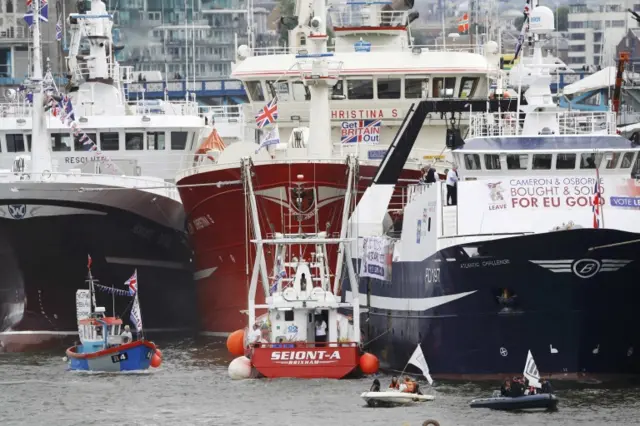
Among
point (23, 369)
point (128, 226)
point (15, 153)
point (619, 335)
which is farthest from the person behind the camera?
point (15, 153)

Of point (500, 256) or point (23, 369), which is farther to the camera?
point (23, 369)

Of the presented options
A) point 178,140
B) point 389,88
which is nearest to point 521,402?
point 389,88

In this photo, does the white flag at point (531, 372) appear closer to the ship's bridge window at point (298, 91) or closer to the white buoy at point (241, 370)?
the white buoy at point (241, 370)

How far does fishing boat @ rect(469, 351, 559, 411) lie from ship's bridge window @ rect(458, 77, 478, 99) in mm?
28110

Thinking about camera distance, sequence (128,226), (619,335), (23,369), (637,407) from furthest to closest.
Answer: (128,226)
(23,369)
(619,335)
(637,407)

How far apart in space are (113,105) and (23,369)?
2136 cm

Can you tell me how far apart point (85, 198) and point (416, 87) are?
13276 millimetres

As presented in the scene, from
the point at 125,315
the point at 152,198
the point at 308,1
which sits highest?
the point at 308,1

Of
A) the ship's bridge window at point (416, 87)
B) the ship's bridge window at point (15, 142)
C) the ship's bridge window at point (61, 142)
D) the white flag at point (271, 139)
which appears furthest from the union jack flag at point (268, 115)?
the ship's bridge window at point (15, 142)

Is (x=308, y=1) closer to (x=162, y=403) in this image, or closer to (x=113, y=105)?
(x=113, y=105)

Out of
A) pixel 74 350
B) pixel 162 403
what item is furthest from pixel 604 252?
pixel 74 350

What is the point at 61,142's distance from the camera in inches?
3019

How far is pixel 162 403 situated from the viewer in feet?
166

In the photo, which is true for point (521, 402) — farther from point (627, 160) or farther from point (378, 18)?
point (378, 18)
